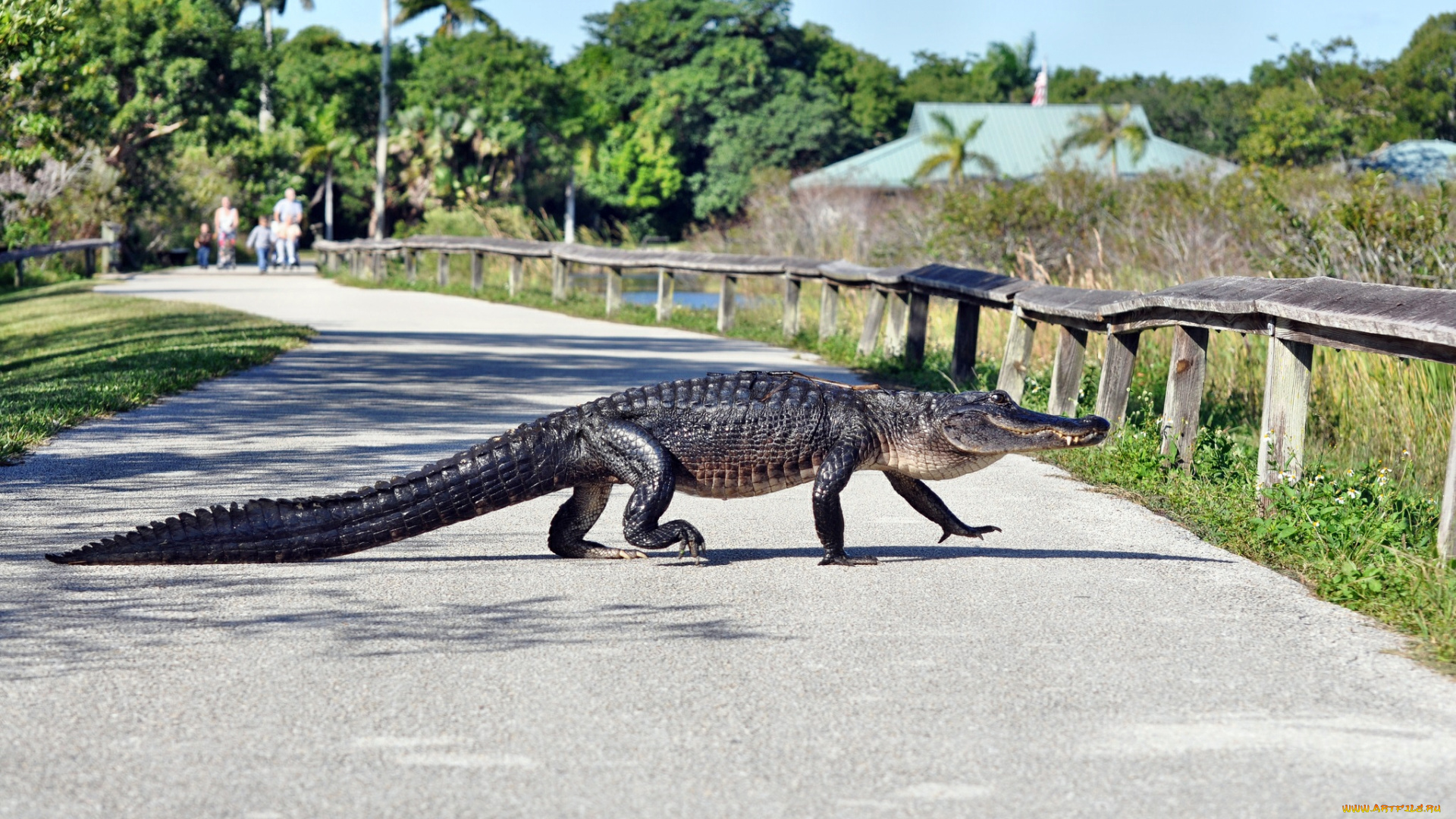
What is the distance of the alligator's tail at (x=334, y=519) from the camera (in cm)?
608

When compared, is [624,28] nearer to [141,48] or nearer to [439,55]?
[439,55]

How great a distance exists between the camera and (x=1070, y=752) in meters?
4.03

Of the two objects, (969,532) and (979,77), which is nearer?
(969,532)

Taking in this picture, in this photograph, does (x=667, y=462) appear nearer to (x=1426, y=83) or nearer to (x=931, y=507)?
(x=931, y=507)

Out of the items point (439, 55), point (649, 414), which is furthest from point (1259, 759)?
point (439, 55)

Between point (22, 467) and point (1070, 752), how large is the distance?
6.56 meters

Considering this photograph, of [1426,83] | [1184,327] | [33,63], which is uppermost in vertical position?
[1426,83]

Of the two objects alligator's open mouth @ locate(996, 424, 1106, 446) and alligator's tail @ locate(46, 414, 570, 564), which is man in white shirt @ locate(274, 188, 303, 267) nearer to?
alligator's tail @ locate(46, 414, 570, 564)

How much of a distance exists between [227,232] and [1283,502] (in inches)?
1260

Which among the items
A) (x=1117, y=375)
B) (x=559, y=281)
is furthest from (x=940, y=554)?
(x=559, y=281)

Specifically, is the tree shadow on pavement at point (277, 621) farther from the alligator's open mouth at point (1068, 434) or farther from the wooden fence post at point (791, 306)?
the wooden fence post at point (791, 306)

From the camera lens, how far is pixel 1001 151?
68.3m

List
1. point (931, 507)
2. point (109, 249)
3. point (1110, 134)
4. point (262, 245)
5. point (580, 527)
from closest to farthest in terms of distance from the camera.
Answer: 1. point (580, 527)
2. point (931, 507)
3. point (109, 249)
4. point (262, 245)
5. point (1110, 134)

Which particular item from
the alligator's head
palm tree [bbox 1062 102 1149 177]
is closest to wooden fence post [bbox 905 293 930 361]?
the alligator's head
